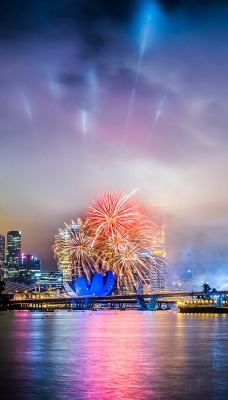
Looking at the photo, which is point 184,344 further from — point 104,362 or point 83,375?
point 83,375

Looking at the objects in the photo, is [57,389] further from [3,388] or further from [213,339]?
[213,339]

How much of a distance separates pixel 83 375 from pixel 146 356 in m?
13.1

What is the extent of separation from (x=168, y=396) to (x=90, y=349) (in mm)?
29134

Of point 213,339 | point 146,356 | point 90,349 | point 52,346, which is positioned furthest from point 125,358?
point 213,339

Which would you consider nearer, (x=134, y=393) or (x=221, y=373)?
(x=134, y=393)

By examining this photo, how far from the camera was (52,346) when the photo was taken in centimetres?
6575

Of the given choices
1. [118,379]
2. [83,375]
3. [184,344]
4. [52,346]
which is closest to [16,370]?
[83,375]

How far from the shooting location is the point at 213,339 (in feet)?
241

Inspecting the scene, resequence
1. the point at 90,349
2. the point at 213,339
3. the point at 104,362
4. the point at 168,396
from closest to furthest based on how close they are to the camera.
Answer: the point at 168,396 < the point at 104,362 < the point at 90,349 < the point at 213,339

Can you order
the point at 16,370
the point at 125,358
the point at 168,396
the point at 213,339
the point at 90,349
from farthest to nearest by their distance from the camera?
the point at 213,339 → the point at 90,349 → the point at 125,358 → the point at 16,370 → the point at 168,396

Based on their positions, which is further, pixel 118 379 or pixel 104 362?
pixel 104 362

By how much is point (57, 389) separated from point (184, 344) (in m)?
33.4

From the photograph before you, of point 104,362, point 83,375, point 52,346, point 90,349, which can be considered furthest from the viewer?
point 52,346

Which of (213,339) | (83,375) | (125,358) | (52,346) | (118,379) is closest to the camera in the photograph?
(118,379)
